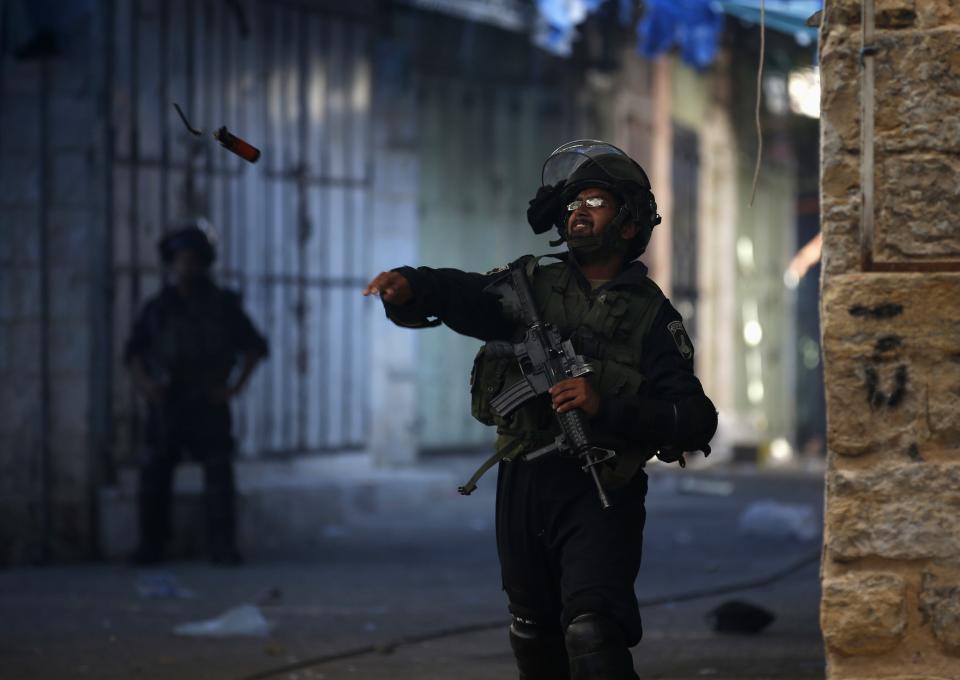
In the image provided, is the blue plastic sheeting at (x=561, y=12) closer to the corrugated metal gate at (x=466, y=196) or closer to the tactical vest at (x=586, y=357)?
the corrugated metal gate at (x=466, y=196)

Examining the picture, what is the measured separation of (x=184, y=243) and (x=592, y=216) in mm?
5429

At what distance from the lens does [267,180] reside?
11.3 metres

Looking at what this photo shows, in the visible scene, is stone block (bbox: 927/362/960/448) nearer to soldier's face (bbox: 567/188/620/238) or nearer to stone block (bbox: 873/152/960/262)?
stone block (bbox: 873/152/960/262)

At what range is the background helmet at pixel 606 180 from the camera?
4.74 metres

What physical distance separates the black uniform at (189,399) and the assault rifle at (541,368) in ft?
17.6

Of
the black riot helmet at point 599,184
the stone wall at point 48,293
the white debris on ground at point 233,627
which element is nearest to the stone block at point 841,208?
the black riot helmet at point 599,184

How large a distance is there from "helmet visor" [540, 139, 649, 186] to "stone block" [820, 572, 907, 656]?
4.08 feet

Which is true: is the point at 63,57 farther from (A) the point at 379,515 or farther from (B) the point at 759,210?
(B) the point at 759,210

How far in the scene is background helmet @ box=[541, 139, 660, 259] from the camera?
4.74 metres

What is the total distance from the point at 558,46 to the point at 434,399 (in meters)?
3.04

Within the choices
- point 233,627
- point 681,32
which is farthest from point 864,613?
point 681,32

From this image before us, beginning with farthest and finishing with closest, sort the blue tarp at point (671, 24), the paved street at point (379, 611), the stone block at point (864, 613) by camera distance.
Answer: the blue tarp at point (671, 24) < the paved street at point (379, 611) < the stone block at point (864, 613)

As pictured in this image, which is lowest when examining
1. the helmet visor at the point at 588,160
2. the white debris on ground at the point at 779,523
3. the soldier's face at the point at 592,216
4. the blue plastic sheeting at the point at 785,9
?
the white debris on ground at the point at 779,523

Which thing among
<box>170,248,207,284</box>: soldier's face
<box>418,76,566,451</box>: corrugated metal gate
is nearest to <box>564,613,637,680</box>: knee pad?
<box>170,248,207,284</box>: soldier's face
